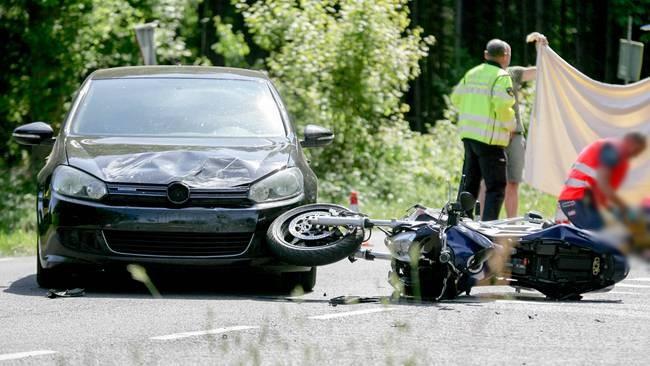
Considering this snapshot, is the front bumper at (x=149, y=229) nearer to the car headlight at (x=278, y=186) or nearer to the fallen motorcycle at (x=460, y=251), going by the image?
the car headlight at (x=278, y=186)

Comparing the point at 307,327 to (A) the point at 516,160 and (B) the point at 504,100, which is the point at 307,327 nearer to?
(B) the point at 504,100

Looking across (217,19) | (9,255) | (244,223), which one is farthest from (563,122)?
(217,19)

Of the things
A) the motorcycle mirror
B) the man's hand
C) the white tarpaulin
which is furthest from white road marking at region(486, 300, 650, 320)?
the white tarpaulin

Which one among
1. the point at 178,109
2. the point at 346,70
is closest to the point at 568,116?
the point at 178,109

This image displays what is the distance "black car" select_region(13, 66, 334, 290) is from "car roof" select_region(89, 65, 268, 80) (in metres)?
0.72

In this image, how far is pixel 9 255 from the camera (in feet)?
44.0

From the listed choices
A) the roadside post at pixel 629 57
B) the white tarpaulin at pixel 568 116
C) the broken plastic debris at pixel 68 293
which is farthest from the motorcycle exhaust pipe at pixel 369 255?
the roadside post at pixel 629 57

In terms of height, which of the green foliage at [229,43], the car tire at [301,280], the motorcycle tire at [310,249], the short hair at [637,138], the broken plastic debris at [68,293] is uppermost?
the short hair at [637,138]

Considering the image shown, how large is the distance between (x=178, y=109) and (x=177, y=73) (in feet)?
2.25

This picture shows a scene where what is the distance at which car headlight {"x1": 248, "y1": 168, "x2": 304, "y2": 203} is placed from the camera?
8.62 meters

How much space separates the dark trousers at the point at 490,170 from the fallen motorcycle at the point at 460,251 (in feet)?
13.2

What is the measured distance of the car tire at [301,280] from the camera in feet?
29.4

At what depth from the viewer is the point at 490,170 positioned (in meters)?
12.6

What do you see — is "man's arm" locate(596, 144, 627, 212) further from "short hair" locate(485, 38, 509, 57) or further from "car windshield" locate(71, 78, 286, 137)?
"short hair" locate(485, 38, 509, 57)
